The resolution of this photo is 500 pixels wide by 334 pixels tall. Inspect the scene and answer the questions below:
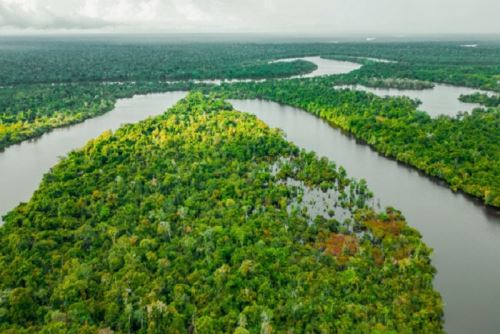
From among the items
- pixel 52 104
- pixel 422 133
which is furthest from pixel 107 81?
pixel 422 133

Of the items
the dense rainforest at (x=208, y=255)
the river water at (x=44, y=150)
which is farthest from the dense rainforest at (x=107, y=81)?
the dense rainforest at (x=208, y=255)

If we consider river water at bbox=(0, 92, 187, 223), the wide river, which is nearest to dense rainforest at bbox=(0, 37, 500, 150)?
river water at bbox=(0, 92, 187, 223)

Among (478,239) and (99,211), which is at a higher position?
Result: (99,211)

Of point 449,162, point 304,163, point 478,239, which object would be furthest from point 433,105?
point 478,239

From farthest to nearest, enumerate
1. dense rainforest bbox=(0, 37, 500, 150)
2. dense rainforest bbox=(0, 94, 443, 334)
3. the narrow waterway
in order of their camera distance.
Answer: dense rainforest bbox=(0, 37, 500, 150) < the narrow waterway < dense rainforest bbox=(0, 94, 443, 334)

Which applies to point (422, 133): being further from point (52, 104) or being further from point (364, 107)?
point (52, 104)

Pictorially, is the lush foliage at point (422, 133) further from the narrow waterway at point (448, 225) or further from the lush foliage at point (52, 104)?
the lush foliage at point (52, 104)

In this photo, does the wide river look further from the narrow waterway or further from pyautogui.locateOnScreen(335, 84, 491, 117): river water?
pyautogui.locateOnScreen(335, 84, 491, 117): river water

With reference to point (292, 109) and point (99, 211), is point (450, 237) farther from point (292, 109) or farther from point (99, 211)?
point (292, 109)
